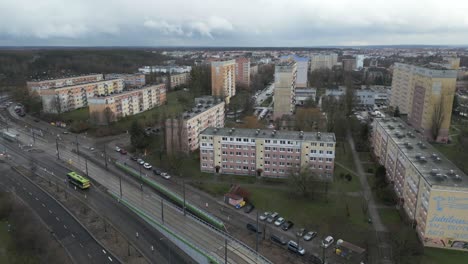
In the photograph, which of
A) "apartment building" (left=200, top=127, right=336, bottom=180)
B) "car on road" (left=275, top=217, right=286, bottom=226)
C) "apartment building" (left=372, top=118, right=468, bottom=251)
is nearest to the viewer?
"apartment building" (left=372, top=118, right=468, bottom=251)

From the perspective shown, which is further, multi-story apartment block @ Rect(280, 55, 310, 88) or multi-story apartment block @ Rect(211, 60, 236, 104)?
multi-story apartment block @ Rect(280, 55, 310, 88)

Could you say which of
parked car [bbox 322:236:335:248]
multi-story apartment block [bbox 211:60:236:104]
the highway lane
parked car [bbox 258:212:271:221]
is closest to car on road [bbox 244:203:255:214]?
parked car [bbox 258:212:271:221]

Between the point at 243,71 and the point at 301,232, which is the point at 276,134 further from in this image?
the point at 243,71

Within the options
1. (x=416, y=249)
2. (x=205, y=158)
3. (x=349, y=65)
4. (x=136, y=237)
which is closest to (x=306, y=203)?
(x=416, y=249)

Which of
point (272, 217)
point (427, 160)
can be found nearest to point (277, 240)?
point (272, 217)

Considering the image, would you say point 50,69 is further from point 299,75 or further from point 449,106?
point 449,106

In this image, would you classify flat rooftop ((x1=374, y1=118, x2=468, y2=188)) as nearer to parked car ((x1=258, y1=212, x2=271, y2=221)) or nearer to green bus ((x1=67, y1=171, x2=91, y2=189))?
parked car ((x1=258, y1=212, x2=271, y2=221))
